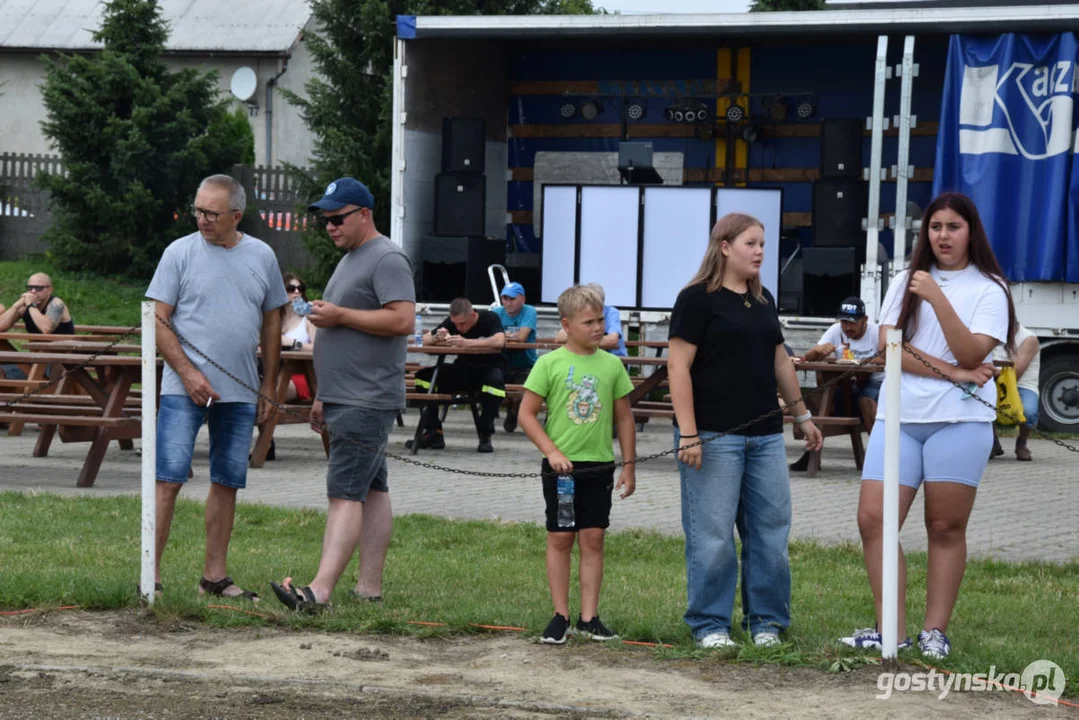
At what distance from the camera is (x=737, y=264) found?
578 centimetres

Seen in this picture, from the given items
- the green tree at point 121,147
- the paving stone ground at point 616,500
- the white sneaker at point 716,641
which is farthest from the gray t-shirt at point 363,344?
the green tree at point 121,147

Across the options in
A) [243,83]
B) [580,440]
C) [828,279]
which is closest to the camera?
[580,440]

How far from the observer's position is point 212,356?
21.6 ft

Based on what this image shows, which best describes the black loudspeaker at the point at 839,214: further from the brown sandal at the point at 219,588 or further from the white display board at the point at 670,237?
the brown sandal at the point at 219,588

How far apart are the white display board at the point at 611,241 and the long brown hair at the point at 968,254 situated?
11174 mm

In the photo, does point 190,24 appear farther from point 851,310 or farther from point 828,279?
point 851,310

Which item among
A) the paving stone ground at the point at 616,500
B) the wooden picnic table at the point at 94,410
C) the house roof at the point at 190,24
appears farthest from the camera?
the house roof at the point at 190,24

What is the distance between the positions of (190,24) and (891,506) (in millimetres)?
36632

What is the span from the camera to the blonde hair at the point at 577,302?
5996mm

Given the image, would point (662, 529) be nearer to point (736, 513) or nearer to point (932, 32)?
point (736, 513)

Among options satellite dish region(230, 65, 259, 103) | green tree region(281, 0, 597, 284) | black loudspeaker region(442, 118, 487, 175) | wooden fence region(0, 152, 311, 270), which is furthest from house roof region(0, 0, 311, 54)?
black loudspeaker region(442, 118, 487, 175)

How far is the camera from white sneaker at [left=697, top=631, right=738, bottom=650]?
5.72 m

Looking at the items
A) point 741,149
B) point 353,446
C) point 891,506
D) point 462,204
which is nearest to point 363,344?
point 353,446

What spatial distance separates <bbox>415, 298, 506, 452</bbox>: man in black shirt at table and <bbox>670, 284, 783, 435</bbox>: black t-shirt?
727 cm
